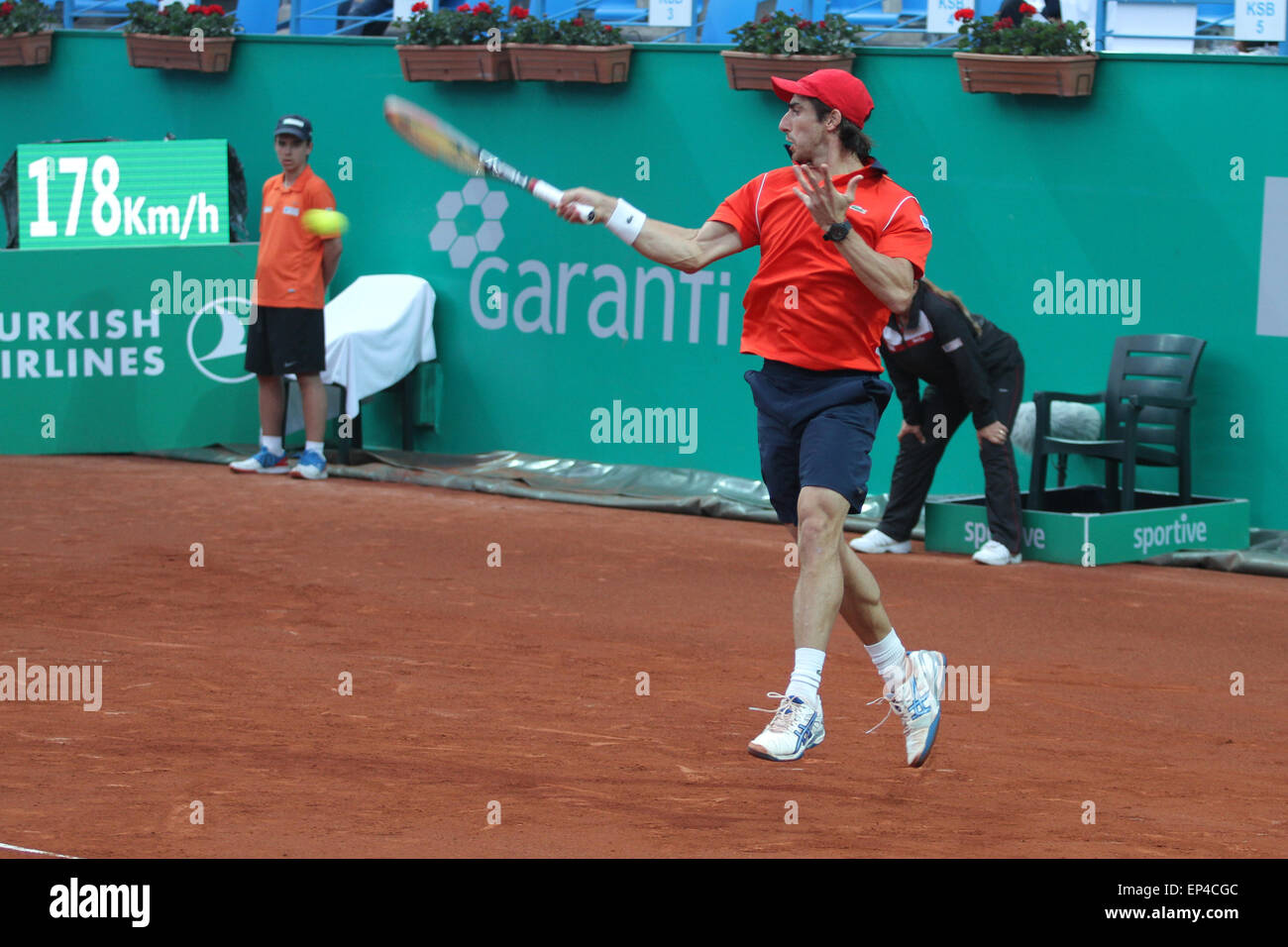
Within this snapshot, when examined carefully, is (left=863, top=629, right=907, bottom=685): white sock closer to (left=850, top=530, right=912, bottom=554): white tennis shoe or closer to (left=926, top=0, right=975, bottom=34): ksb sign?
(left=850, top=530, right=912, bottom=554): white tennis shoe

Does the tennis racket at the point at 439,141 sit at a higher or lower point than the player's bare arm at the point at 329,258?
higher

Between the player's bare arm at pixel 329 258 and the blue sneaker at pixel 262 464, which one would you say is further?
the blue sneaker at pixel 262 464

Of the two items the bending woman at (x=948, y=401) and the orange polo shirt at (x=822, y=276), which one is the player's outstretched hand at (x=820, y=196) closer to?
the orange polo shirt at (x=822, y=276)

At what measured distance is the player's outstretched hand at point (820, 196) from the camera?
4.77m

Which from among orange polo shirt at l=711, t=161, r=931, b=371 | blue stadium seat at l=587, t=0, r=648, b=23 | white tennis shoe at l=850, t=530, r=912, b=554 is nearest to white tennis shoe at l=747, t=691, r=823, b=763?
orange polo shirt at l=711, t=161, r=931, b=371

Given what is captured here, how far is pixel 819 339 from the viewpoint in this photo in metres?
5.19

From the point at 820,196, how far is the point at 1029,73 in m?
5.37

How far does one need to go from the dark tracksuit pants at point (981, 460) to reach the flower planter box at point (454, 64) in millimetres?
4107

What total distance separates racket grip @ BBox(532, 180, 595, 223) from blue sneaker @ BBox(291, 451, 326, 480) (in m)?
6.25

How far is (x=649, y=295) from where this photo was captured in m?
11.3

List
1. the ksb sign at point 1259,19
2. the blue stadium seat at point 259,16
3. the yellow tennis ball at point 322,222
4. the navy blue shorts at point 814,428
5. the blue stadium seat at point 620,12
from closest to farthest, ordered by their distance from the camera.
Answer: the navy blue shorts at point 814,428 → the ksb sign at point 1259,19 → the yellow tennis ball at point 322,222 → the blue stadium seat at point 620,12 → the blue stadium seat at point 259,16

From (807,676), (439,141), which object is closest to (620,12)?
(439,141)

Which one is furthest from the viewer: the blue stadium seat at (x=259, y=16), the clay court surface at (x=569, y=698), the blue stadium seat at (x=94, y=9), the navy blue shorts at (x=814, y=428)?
the blue stadium seat at (x=94, y=9)

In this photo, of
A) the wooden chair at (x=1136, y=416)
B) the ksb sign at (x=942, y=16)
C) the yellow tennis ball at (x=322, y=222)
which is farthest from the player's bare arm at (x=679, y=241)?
the ksb sign at (x=942, y=16)
